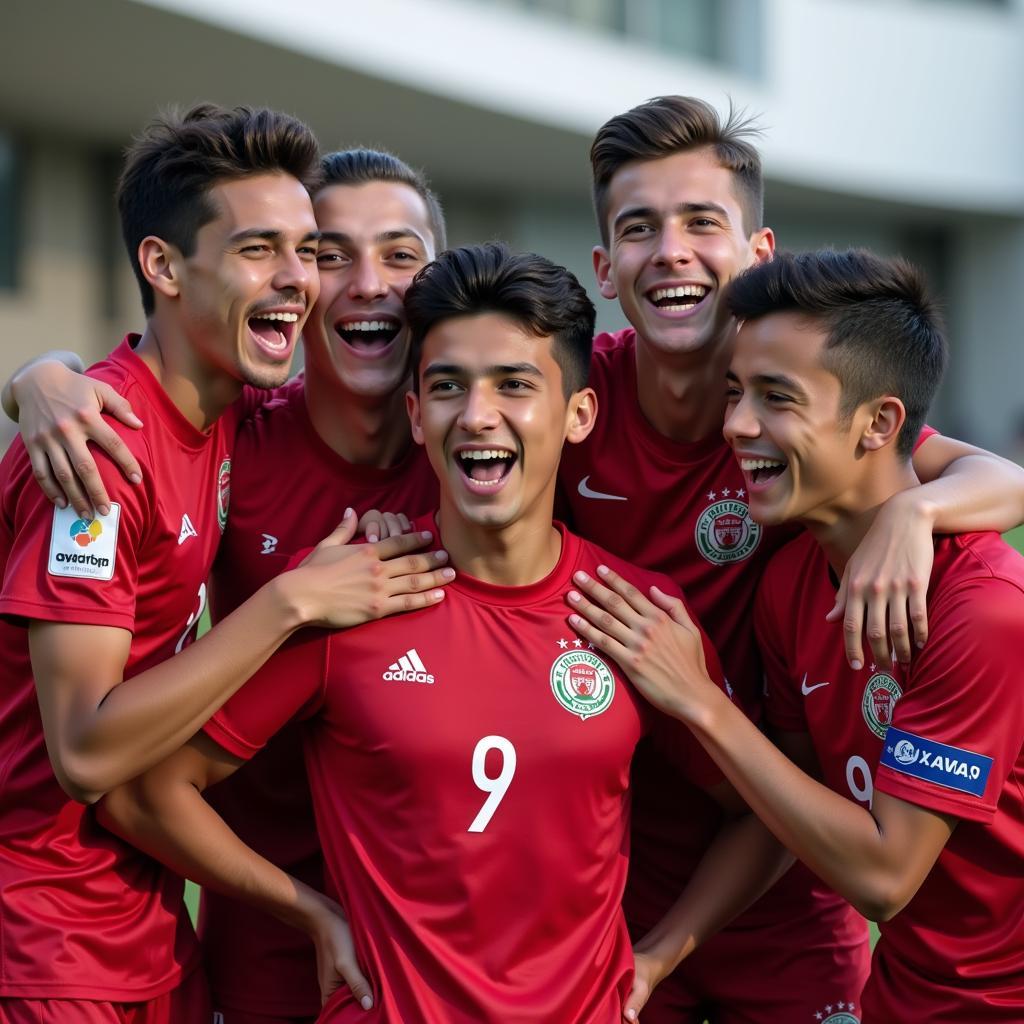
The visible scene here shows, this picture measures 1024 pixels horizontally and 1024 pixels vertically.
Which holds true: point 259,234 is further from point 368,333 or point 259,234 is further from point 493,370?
point 493,370

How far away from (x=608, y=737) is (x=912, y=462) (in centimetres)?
123

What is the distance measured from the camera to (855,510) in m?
3.83

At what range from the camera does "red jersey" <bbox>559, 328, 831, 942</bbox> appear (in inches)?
168

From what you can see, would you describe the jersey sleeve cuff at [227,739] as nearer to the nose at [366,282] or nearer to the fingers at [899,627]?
the nose at [366,282]

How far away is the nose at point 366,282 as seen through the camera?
4270mm

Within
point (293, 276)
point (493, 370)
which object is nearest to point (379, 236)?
point (293, 276)

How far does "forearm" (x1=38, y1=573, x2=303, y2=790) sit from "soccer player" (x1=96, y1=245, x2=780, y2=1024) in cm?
12

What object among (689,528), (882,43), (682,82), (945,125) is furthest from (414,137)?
(689,528)

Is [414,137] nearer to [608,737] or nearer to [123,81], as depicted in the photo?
[123,81]

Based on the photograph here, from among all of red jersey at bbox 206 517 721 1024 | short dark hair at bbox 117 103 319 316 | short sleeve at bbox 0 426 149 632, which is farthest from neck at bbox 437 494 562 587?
short dark hair at bbox 117 103 319 316

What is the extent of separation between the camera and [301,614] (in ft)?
11.3

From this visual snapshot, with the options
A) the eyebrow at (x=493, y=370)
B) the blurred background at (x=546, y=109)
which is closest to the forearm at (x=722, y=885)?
the eyebrow at (x=493, y=370)

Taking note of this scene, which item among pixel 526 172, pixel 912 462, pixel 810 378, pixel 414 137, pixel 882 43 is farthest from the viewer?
pixel 882 43

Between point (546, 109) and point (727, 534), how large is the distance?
2010cm
